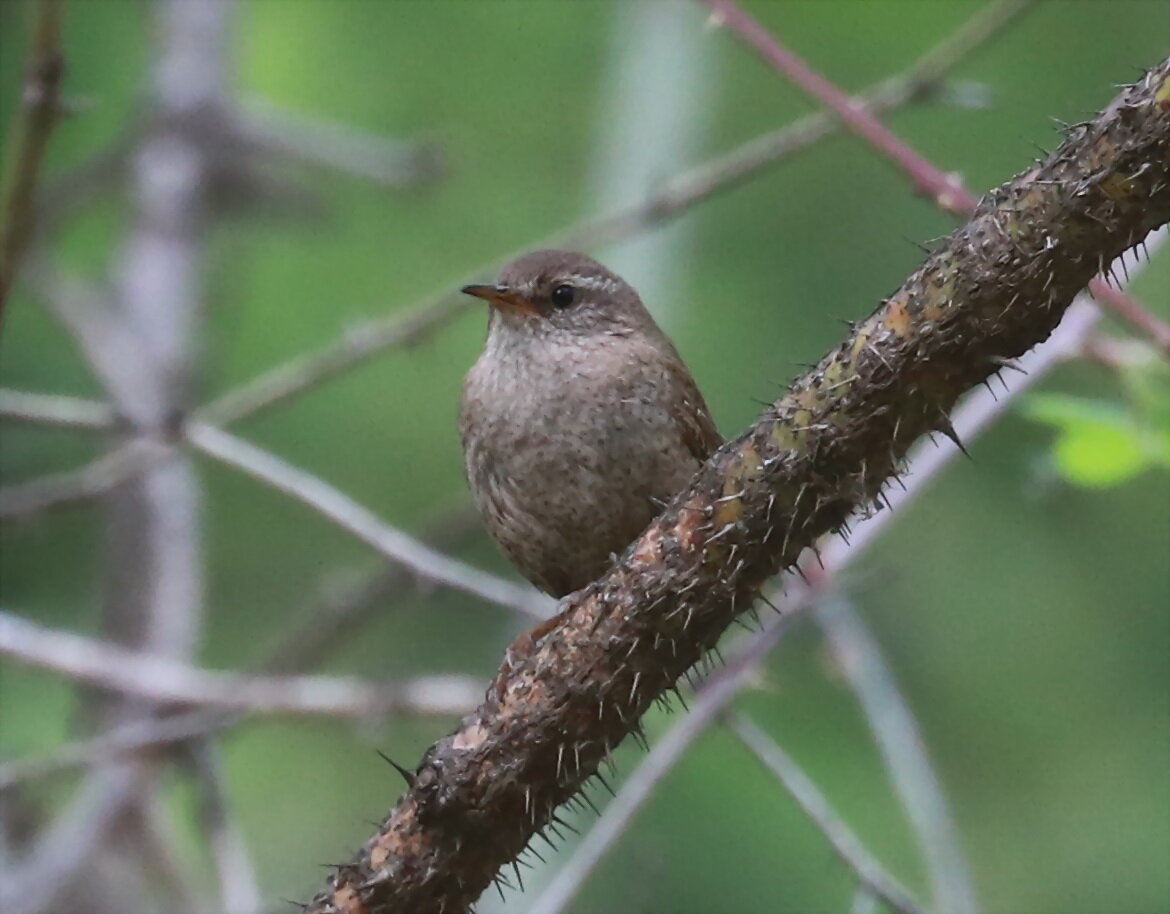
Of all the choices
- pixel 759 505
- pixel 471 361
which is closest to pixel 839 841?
pixel 759 505

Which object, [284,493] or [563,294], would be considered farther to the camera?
[563,294]

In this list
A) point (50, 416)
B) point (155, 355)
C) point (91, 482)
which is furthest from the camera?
point (155, 355)

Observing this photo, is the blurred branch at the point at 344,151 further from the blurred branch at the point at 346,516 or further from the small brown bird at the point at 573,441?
the small brown bird at the point at 573,441

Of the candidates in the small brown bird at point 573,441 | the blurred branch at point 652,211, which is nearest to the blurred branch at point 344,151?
the blurred branch at point 652,211

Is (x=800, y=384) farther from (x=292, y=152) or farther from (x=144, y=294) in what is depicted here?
(x=144, y=294)

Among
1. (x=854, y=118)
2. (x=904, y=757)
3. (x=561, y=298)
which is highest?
(x=561, y=298)

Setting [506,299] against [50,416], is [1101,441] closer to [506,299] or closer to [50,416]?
[506,299]
